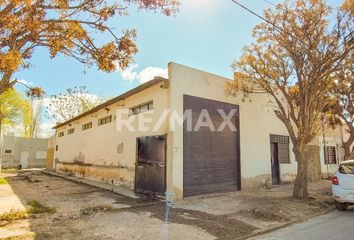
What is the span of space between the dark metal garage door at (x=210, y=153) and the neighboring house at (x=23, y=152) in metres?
32.2

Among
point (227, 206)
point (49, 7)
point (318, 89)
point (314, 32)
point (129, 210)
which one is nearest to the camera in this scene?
point (49, 7)

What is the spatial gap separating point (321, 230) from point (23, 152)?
38215 millimetres

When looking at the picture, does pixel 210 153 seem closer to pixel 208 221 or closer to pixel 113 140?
pixel 208 221

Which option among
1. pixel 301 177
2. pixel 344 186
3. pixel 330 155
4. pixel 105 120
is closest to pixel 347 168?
pixel 344 186

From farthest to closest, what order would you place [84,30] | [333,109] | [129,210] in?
[333,109] → [129,210] → [84,30]

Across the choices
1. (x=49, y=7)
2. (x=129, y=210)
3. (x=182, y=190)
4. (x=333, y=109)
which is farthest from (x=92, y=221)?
(x=333, y=109)

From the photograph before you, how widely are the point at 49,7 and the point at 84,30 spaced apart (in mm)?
853

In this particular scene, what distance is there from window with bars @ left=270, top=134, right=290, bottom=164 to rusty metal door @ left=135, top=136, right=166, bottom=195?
22.5 ft

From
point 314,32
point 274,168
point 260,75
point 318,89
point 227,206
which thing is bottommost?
point 227,206

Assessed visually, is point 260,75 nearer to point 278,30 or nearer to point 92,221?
point 278,30

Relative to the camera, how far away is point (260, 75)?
1074cm

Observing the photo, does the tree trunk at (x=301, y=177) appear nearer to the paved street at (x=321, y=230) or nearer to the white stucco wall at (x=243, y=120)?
the paved street at (x=321, y=230)

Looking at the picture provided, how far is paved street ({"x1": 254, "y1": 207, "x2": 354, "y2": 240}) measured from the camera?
18.7ft

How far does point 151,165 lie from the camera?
10.7 metres
